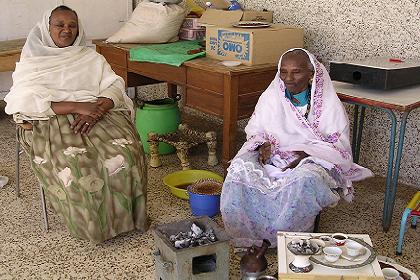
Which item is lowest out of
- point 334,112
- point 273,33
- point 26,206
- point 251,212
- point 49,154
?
point 26,206

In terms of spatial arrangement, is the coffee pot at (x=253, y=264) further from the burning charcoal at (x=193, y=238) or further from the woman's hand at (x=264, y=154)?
the woman's hand at (x=264, y=154)

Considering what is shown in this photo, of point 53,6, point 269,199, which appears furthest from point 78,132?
point 53,6

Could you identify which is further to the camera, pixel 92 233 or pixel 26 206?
pixel 26 206

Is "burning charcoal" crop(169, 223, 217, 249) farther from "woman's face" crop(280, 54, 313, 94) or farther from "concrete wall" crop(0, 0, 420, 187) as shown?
"concrete wall" crop(0, 0, 420, 187)

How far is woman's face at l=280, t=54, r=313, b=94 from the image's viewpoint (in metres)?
2.69

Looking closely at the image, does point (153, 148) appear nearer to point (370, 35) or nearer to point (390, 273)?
point (370, 35)

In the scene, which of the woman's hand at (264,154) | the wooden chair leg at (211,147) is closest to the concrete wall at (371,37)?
the wooden chair leg at (211,147)

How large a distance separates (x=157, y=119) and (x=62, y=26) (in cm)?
128

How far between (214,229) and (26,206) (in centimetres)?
148

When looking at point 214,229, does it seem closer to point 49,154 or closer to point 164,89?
point 49,154

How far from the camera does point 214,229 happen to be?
235cm

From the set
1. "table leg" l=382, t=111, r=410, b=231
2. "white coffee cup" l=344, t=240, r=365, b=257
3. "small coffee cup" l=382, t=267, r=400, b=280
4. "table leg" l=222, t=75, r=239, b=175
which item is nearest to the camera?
"white coffee cup" l=344, t=240, r=365, b=257

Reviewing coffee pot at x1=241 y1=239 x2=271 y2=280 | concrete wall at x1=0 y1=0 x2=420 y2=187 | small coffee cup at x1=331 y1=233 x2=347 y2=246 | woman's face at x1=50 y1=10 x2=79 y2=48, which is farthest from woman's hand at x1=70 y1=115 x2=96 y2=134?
concrete wall at x1=0 y1=0 x2=420 y2=187

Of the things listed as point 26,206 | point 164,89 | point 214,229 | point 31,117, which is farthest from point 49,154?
point 164,89
